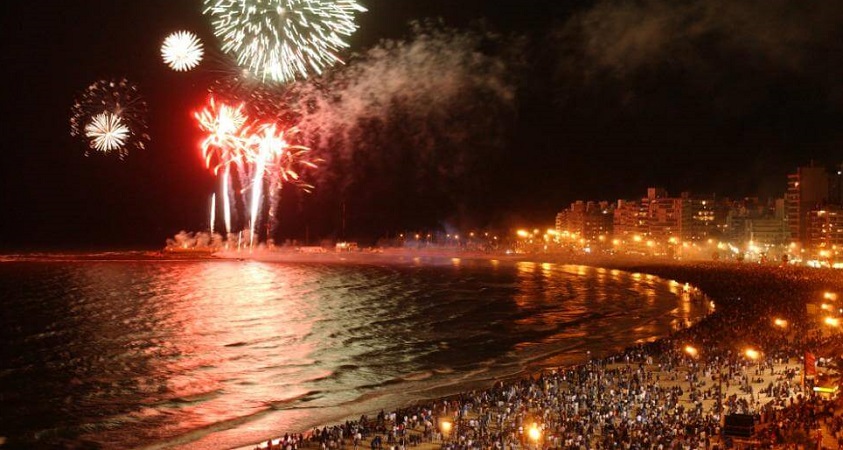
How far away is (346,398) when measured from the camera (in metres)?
21.3

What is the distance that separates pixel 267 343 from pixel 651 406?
18.9 m

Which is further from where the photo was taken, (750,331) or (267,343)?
(267,343)

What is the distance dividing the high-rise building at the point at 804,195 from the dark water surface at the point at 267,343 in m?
39.0

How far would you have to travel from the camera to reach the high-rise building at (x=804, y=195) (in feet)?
286

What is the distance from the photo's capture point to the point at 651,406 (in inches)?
693

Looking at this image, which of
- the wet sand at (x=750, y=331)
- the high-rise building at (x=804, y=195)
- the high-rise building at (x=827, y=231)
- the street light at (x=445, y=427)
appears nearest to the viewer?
the street light at (x=445, y=427)

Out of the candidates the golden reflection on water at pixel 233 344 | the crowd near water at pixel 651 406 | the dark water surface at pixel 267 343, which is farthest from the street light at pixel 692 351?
the golden reflection on water at pixel 233 344

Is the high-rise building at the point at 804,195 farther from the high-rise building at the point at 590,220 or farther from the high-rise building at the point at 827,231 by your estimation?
the high-rise building at the point at 590,220

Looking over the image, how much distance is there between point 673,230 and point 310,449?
94.8m

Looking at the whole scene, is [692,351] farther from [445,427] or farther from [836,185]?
[836,185]

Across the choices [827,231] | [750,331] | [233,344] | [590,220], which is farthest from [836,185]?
[233,344]

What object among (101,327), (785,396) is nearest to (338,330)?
(101,327)

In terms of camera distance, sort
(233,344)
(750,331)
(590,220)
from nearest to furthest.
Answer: (750,331) → (233,344) → (590,220)

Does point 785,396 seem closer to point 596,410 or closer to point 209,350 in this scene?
point 596,410
